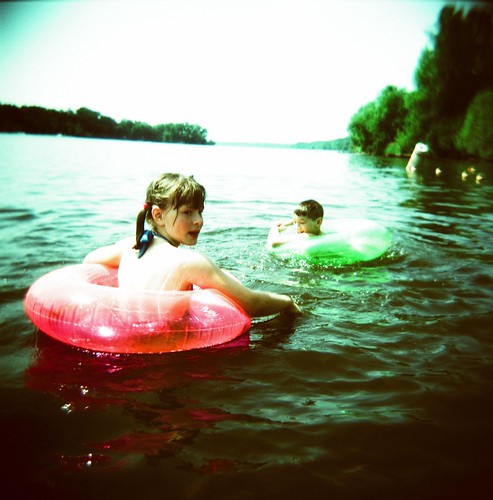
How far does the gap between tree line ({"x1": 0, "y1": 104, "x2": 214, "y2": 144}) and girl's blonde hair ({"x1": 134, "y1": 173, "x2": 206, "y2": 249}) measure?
76009 mm

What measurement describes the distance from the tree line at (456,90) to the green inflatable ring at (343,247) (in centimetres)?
2750

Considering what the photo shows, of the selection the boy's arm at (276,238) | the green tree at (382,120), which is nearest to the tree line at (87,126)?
the green tree at (382,120)

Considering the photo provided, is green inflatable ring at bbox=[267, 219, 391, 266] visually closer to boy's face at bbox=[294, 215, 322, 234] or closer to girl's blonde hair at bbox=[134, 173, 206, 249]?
boy's face at bbox=[294, 215, 322, 234]

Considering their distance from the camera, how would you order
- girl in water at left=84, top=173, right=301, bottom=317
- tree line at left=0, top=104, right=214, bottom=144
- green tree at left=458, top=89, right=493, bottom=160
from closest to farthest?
girl in water at left=84, top=173, right=301, bottom=317
green tree at left=458, top=89, right=493, bottom=160
tree line at left=0, top=104, right=214, bottom=144

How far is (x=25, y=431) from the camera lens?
1863 mm

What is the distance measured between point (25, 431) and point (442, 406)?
6.35 ft

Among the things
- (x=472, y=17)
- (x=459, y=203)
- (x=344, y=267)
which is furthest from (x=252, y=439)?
(x=472, y=17)

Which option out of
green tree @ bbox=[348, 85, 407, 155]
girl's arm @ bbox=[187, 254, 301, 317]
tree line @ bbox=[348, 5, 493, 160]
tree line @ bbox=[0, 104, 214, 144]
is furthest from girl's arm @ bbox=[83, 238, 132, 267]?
tree line @ bbox=[0, 104, 214, 144]

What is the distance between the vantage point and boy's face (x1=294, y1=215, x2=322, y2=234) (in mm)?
5102

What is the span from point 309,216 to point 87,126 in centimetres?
9653

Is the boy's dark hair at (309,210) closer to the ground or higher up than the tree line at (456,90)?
closer to the ground

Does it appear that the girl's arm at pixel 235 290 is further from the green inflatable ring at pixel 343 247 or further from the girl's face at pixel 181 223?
the green inflatable ring at pixel 343 247

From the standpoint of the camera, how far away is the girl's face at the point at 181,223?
8.48ft

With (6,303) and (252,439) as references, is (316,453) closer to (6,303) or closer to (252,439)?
(252,439)
